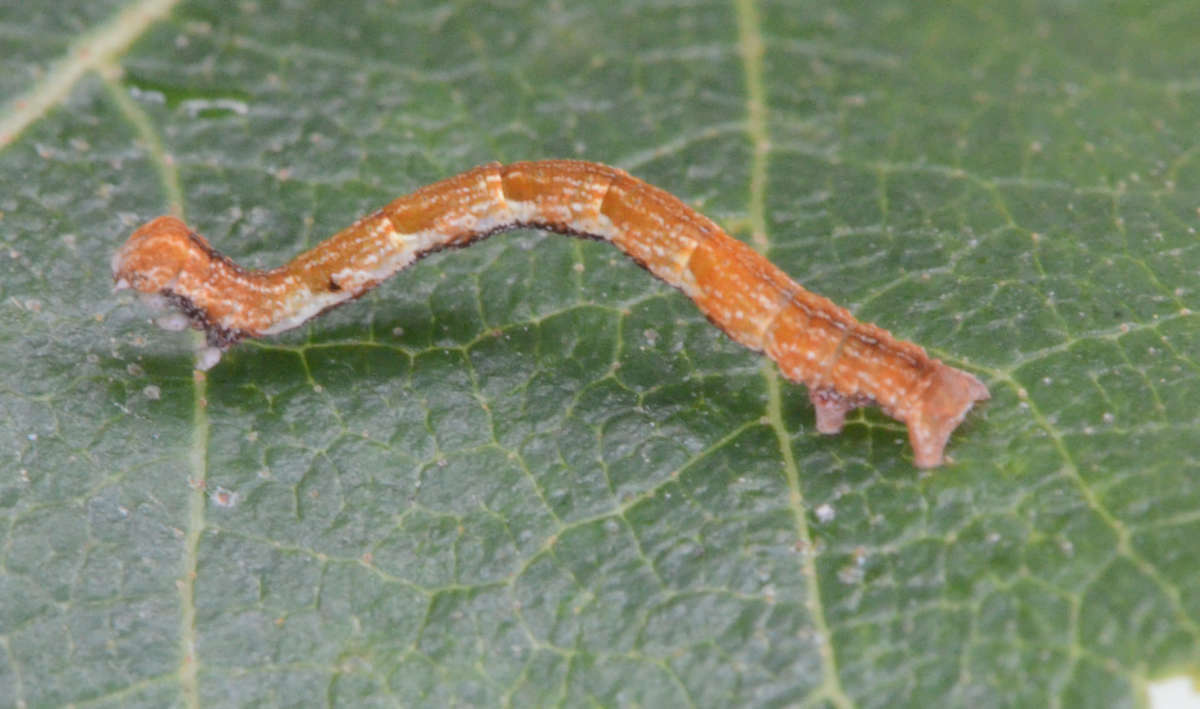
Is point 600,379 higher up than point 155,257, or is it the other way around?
point 155,257

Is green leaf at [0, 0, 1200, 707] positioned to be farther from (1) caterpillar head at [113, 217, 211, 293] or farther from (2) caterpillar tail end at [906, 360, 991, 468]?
(1) caterpillar head at [113, 217, 211, 293]

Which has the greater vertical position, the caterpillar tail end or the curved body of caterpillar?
the curved body of caterpillar

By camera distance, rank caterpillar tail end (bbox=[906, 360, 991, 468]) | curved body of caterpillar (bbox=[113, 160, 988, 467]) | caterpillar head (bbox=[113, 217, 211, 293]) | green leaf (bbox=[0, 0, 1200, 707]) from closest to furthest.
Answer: green leaf (bbox=[0, 0, 1200, 707]), caterpillar tail end (bbox=[906, 360, 991, 468]), curved body of caterpillar (bbox=[113, 160, 988, 467]), caterpillar head (bbox=[113, 217, 211, 293])

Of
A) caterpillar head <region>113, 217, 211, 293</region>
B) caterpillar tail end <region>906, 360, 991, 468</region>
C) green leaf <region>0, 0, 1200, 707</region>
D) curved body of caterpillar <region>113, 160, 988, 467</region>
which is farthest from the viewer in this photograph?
caterpillar head <region>113, 217, 211, 293</region>

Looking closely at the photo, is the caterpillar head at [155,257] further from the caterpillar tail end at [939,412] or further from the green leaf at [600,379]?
the caterpillar tail end at [939,412]

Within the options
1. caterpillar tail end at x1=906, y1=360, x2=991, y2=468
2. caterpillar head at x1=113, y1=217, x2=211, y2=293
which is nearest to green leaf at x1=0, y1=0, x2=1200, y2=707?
caterpillar tail end at x1=906, y1=360, x2=991, y2=468

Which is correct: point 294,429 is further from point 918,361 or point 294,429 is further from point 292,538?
point 918,361

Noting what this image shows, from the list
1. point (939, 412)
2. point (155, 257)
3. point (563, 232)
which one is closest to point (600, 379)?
point (563, 232)

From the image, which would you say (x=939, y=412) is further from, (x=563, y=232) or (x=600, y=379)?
(x=563, y=232)
